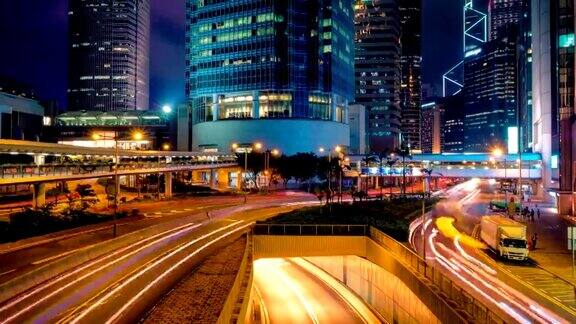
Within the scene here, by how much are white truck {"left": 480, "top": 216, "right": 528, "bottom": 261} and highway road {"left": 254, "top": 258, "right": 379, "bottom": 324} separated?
1314 cm

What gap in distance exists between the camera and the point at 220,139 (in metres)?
156

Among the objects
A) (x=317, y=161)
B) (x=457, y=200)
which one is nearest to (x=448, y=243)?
(x=457, y=200)

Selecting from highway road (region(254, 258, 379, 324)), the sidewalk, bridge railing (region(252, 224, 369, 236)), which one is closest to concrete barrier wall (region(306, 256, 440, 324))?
highway road (region(254, 258, 379, 324))

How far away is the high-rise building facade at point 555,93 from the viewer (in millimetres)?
79375

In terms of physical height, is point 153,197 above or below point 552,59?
below

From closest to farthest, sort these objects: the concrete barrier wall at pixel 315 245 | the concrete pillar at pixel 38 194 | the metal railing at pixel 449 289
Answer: the metal railing at pixel 449 289 < the concrete barrier wall at pixel 315 245 < the concrete pillar at pixel 38 194

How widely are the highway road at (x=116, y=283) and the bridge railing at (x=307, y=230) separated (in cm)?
335

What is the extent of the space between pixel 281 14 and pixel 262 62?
1492 centimetres

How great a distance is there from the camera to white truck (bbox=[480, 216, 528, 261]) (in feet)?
143

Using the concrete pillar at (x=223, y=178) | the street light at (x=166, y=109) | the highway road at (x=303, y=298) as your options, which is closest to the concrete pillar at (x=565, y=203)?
the highway road at (x=303, y=298)

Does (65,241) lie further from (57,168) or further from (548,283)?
Result: (548,283)

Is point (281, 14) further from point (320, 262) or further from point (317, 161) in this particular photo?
point (320, 262)

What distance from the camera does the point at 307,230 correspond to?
45812mm

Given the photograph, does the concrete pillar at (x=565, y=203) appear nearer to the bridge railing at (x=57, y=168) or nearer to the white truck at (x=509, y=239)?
the white truck at (x=509, y=239)
